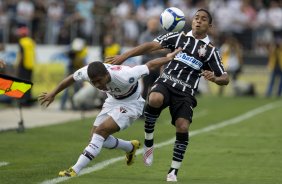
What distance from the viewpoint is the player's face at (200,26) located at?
11461 mm

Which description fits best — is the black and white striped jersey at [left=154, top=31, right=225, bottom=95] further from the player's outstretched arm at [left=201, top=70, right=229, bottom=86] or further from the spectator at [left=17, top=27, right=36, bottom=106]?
the spectator at [left=17, top=27, right=36, bottom=106]

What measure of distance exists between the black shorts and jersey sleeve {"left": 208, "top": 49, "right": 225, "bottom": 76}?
0.46 m

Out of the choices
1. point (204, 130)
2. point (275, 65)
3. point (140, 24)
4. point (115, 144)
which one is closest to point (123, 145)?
point (115, 144)

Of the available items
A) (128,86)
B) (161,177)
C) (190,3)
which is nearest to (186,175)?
(161,177)

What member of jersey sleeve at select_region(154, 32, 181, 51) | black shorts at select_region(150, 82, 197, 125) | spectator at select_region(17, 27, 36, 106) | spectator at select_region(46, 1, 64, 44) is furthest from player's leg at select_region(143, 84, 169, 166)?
spectator at select_region(46, 1, 64, 44)

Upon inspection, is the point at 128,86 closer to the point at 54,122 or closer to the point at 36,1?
the point at 54,122

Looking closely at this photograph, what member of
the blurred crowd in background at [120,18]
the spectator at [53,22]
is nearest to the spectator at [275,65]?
the blurred crowd in background at [120,18]

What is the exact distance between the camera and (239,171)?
12.1 metres

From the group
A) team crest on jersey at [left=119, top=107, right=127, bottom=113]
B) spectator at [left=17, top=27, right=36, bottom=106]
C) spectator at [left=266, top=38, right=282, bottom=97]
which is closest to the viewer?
team crest on jersey at [left=119, top=107, right=127, bottom=113]

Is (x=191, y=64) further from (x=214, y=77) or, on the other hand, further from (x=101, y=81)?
(x=101, y=81)

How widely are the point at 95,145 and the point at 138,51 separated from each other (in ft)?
4.64

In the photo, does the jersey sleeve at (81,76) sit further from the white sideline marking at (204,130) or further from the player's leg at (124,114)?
the white sideline marking at (204,130)

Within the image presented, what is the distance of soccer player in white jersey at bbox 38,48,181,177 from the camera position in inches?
418

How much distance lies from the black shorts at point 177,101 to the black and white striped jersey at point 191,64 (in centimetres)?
7
